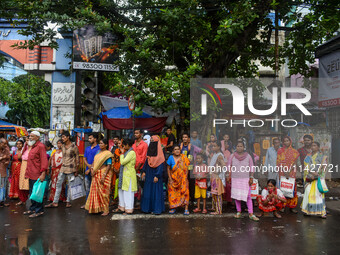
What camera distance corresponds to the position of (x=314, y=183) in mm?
6379

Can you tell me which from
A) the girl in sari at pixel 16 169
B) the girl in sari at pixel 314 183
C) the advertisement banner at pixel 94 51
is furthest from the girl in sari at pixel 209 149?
the girl in sari at pixel 16 169

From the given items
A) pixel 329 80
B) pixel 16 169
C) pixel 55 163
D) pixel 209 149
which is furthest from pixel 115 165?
pixel 329 80

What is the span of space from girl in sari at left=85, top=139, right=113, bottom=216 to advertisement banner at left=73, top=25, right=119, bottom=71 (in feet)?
10.7

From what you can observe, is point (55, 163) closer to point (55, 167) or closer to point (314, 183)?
point (55, 167)

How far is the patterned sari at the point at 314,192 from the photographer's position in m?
6.24

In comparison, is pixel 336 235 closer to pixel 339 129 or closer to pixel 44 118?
pixel 339 129

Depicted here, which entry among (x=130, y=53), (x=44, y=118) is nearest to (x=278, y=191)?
(x=130, y=53)

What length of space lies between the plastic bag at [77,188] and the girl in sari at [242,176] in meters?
3.62

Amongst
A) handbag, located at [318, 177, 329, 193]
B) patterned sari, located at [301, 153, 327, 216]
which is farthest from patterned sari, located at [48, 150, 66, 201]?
handbag, located at [318, 177, 329, 193]

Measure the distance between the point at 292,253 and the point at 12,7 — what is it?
9113 millimetres

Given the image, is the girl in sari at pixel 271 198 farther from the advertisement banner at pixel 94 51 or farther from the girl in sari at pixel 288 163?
the advertisement banner at pixel 94 51

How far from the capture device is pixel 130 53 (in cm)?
816

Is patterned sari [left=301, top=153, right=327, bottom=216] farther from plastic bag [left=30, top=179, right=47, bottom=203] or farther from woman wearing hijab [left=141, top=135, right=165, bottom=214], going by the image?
plastic bag [left=30, top=179, right=47, bottom=203]

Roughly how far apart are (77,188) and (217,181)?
334cm
